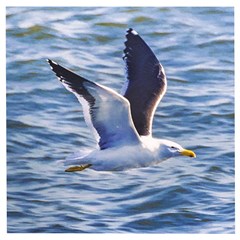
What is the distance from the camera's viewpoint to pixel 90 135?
11.6ft

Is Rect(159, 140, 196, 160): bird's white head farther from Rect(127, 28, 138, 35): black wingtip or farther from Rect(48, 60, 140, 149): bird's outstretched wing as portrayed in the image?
Rect(127, 28, 138, 35): black wingtip

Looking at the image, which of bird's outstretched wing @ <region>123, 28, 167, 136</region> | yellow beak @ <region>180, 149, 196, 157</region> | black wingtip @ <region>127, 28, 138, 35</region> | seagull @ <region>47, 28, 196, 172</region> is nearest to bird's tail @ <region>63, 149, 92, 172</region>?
seagull @ <region>47, 28, 196, 172</region>

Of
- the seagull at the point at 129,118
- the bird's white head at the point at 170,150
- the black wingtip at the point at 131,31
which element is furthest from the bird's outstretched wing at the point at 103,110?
the black wingtip at the point at 131,31

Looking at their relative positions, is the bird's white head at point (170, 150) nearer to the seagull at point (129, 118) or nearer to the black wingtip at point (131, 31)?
the seagull at point (129, 118)

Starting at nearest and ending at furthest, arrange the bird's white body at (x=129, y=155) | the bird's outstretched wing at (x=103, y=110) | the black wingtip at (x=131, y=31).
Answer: the bird's outstretched wing at (x=103, y=110), the bird's white body at (x=129, y=155), the black wingtip at (x=131, y=31)

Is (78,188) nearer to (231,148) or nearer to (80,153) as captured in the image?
(80,153)

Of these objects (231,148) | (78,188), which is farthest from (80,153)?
(231,148)

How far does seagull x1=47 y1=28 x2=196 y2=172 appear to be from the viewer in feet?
11.1

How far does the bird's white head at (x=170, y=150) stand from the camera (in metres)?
3.53

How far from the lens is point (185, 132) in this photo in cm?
362

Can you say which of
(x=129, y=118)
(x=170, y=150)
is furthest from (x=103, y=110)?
(x=170, y=150)

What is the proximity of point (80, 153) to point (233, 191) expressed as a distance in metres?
0.63

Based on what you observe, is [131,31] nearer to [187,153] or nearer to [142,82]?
[142,82]

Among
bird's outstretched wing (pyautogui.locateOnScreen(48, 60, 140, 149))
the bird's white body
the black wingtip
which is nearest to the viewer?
bird's outstretched wing (pyautogui.locateOnScreen(48, 60, 140, 149))
